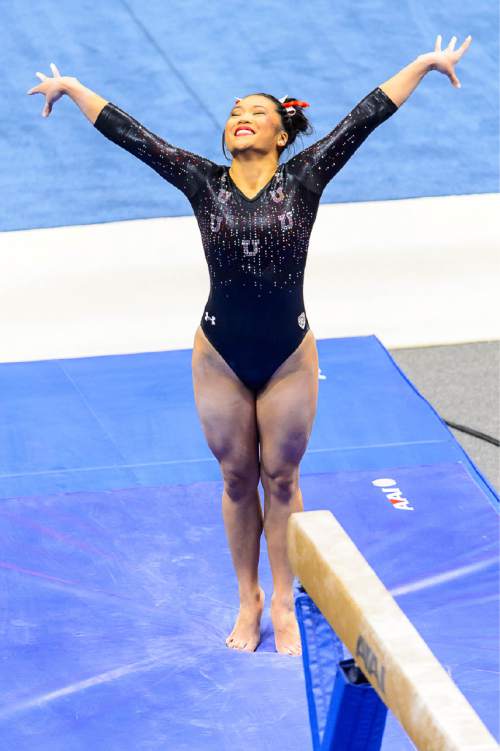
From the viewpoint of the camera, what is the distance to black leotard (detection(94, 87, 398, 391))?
3.44 metres

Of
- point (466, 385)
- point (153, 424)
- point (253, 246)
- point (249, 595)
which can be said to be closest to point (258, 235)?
point (253, 246)

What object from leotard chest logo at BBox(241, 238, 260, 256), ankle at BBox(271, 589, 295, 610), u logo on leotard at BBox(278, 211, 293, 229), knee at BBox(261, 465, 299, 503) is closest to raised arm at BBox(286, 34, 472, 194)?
u logo on leotard at BBox(278, 211, 293, 229)

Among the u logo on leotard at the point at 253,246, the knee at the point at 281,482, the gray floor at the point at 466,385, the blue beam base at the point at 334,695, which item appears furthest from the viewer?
the gray floor at the point at 466,385

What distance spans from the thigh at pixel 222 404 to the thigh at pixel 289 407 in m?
0.04

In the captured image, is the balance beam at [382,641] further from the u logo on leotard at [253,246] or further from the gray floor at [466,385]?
the gray floor at [466,385]

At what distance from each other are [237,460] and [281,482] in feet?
0.46

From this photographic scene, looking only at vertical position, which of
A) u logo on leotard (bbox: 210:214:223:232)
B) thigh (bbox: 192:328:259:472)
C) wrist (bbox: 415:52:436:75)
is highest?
wrist (bbox: 415:52:436:75)

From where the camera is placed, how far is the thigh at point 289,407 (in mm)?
3547

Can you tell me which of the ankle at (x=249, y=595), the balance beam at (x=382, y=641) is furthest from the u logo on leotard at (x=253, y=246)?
the balance beam at (x=382, y=641)

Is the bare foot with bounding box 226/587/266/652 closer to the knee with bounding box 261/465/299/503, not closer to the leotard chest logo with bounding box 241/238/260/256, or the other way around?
the knee with bounding box 261/465/299/503

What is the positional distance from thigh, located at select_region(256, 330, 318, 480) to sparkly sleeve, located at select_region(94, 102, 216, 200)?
20.7 inches

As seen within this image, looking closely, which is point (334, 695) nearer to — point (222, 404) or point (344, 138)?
point (222, 404)

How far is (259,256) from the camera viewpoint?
3426mm

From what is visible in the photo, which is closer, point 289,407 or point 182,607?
point 289,407
